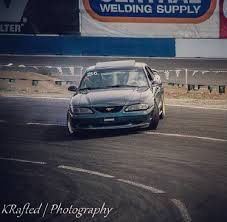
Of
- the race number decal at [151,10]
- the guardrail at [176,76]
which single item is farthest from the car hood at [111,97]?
the race number decal at [151,10]

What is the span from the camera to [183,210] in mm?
8406

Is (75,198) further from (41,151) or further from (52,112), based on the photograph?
(52,112)

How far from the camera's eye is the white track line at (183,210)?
26.4 ft

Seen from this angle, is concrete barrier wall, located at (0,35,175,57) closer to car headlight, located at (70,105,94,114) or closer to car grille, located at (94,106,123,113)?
car headlight, located at (70,105,94,114)

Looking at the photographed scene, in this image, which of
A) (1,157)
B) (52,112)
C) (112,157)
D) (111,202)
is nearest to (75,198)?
(111,202)

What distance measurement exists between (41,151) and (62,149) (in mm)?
400

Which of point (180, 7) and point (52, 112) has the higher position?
point (180, 7)

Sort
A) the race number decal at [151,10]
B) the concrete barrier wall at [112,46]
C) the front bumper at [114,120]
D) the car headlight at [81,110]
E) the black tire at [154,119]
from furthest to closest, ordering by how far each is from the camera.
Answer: the race number decal at [151,10] < the concrete barrier wall at [112,46] < the black tire at [154,119] < the car headlight at [81,110] < the front bumper at [114,120]

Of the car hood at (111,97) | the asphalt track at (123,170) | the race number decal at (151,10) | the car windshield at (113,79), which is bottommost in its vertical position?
the asphalt track at (123,170)

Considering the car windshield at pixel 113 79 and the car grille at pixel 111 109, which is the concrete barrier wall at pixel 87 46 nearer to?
the car windshield at pixel 113 79

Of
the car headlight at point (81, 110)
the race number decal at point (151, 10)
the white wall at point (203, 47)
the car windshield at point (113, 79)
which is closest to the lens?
the car headlight at point (81, 110)

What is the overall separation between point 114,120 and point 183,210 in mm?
6088

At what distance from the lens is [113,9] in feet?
102

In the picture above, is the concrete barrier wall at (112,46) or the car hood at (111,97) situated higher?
the concrete barrier wall at (112,46)
